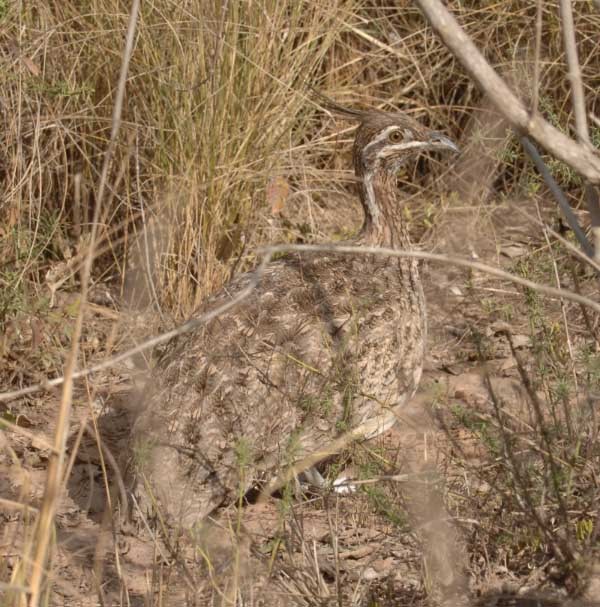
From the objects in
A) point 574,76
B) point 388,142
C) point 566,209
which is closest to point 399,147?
point 388,142

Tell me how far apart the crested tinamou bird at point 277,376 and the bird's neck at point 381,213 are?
0.29 m

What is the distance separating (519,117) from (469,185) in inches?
172

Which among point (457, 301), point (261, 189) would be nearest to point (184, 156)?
point (261, 189)

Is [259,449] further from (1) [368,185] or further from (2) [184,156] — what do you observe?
(2) [184,156]

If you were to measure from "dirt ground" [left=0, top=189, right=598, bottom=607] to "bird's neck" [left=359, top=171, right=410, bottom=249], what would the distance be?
28.8 inches

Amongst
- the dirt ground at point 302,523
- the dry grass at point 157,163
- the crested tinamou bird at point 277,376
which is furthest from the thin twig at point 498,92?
the dry grass at point 157,163

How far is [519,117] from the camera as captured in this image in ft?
11.2

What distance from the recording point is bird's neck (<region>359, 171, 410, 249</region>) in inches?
227

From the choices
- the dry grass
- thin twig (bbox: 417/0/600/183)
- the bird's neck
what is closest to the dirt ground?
the dry grass

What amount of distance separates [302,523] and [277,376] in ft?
2.21

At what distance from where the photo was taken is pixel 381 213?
5781 millimetres

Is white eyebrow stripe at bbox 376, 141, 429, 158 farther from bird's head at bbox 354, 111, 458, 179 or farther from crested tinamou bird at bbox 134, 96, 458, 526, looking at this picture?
crested tinamou bird at bbox 134, 96, 458, 526

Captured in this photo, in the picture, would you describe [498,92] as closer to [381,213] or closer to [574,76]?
[574,76]

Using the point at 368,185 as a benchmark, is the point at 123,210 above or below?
below
